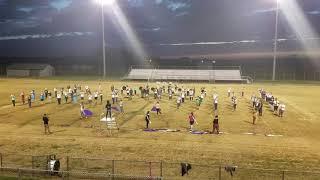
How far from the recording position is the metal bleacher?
79.5m

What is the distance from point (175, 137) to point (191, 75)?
5464cm

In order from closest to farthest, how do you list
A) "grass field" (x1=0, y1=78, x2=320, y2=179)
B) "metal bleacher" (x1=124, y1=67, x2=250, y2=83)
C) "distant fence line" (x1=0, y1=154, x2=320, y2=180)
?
1. "distant fence line" (x1=0, y1=154, x2=320, y2=180)
2. "grass field" (x1=0, y1=78, x2=320, y2=179)
3. "metal bleacher" (x1=124, y1=67, x2=250, y2=83)

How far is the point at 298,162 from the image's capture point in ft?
73.3

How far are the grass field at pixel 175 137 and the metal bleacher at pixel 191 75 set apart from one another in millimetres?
36378

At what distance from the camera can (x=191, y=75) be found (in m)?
82.5

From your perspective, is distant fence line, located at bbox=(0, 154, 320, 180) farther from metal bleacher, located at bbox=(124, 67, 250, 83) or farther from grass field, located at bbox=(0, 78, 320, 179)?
metal bleacher, located at bbox=(124, 67, 250, 83)

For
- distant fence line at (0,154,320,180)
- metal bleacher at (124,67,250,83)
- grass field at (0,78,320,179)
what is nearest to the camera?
distant fence line at (0,154,320,180)

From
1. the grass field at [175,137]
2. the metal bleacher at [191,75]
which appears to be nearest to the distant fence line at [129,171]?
the grass field at [175,137]

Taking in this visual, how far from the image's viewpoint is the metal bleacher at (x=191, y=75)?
79.5m

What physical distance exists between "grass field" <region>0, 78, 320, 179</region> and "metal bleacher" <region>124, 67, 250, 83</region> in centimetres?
3638

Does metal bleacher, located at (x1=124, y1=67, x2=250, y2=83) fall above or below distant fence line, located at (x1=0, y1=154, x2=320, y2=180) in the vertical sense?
above

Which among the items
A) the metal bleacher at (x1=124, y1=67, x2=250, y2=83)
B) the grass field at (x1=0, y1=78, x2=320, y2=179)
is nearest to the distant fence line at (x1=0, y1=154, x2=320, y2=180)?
the grass field at (x1=0, y1=78, x2=320, y2=179)

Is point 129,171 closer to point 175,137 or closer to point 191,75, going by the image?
point 175,137

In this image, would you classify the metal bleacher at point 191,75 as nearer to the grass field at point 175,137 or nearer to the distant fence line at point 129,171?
the grass field at point 175,137
